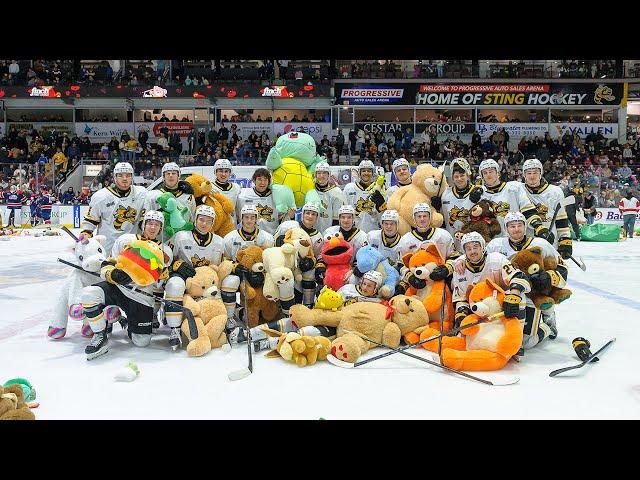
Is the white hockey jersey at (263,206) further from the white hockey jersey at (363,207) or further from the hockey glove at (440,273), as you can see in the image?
the hockey glove at (440,273)

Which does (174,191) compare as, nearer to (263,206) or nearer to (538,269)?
(263,206)

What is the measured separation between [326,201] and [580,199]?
38.2 ft

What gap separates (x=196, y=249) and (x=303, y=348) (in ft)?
4.78

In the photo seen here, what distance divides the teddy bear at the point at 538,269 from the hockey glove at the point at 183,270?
2.50 m

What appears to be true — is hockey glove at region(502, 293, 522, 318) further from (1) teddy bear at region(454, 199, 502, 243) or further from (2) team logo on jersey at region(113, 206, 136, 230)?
(2) team logo on jersey at region(113, 206, 136, 230)

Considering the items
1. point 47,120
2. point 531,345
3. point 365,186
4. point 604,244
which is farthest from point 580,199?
point 47,120

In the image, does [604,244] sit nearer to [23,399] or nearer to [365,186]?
[365,186]

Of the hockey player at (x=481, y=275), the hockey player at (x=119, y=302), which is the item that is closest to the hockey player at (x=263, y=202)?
the hockey player at (x=119, y=302)

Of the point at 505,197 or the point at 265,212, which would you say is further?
the point at 265,212

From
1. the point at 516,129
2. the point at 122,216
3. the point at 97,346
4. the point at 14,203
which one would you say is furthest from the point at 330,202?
the point at 516,129

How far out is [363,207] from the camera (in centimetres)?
638

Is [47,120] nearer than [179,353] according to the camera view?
No

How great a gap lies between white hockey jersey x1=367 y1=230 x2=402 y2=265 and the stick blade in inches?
76.9

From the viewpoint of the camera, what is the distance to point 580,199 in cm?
1609
